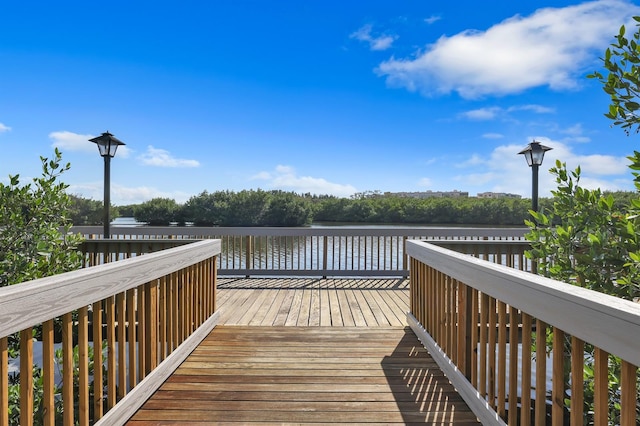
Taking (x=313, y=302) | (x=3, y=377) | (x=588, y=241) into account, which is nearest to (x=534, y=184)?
(x=313, y=302)

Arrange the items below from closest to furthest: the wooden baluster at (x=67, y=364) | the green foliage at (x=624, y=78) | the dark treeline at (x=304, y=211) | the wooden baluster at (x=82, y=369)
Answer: the wooden baluster at (x=67, y=364) → the wooden baluster at (x=82, y=369) → the green foliage at (x=624, y=78) → the dark treeline at (x=304, y=211)

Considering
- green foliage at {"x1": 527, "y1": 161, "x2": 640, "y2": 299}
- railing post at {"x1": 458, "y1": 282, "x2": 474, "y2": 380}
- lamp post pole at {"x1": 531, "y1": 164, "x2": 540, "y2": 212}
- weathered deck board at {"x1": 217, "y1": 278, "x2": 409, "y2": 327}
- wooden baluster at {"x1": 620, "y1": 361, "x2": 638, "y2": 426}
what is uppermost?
lamp post pole at {"x1": 531, "y1": 164, "x2": 540, "y2": 212}

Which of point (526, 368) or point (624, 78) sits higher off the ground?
point (624, 78)

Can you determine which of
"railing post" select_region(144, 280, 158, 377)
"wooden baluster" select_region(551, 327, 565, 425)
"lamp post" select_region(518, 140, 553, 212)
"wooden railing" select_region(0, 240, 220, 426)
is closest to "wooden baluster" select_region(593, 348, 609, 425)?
"wooden baluster" select_region(551, 327, 565, 425)

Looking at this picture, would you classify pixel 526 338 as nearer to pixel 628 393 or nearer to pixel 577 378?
pixel 577 378

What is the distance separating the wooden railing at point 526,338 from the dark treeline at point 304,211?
11.4m

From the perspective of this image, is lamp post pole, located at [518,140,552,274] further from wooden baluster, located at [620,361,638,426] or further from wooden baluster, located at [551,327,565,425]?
wooden baluster, located at [620,361,638,426]

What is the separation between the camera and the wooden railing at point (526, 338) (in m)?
1.05

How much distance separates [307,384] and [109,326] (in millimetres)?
1261

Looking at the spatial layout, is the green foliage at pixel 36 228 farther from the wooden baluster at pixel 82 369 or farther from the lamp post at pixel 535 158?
the lamp post at pixel 535 158

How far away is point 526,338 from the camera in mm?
1601

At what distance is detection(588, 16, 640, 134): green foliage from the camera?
1790 millimetres

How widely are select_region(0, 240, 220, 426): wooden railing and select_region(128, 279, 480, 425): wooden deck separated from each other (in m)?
0.15

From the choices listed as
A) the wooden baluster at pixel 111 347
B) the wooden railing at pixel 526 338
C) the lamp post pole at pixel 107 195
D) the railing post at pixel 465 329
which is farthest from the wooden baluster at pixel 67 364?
the lamp post pole at pixel 107 195
